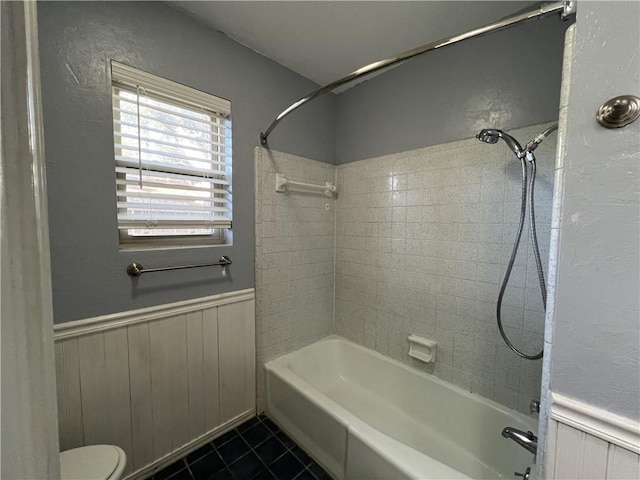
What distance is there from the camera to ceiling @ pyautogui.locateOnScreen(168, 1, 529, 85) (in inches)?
51.1

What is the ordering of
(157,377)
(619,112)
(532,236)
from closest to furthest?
(619,112)
(532,236)
(157,377)

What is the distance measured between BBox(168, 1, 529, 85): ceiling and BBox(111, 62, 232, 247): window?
424 millimetres

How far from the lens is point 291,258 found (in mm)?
1921

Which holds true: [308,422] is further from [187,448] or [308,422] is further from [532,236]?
[532,236]

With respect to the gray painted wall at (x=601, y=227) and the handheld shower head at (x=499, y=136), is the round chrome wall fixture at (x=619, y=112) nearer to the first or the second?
the gray painted wall at (x=601, y=227)

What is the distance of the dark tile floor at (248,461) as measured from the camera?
1361 mm

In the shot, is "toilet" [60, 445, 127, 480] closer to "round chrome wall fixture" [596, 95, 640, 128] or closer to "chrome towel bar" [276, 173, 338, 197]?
"chrome towel bar" [276, 173, 338, 197]

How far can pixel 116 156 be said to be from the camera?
1225 millimetres

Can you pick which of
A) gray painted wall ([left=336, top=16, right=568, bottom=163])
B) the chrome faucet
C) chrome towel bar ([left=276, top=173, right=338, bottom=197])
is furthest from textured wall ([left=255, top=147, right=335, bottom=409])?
the chrome faucet

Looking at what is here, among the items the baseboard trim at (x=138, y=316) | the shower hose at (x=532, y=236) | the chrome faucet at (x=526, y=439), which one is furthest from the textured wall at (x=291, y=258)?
the chrome faucet at (x=526, y=439)

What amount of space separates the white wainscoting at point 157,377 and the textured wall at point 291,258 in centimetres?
16

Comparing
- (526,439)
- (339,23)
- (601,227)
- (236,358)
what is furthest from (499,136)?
(236,358)

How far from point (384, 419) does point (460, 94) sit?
2.14 m

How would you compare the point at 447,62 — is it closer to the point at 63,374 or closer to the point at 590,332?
Result: the point at 590,332
